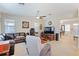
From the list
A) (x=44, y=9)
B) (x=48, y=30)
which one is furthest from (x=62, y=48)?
(x=44, y=9)

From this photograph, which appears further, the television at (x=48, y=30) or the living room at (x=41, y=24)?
the television at (x=48, y=30)

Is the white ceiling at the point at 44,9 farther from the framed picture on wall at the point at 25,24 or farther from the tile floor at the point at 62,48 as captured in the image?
the tile floor at the point at 62,48

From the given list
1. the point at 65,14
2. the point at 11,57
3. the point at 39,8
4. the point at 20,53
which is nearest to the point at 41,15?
the point at 39,8

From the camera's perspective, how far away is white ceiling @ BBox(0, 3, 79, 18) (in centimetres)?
238

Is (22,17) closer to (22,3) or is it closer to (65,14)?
(22,3)

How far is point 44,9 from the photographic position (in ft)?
8.02

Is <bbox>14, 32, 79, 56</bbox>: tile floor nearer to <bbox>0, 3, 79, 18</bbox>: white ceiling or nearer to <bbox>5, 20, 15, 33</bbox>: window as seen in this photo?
<bbox>5, 20, 15, 33</bbox>: window

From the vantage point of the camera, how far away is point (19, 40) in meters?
2.48

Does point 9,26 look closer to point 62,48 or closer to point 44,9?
point 44,9

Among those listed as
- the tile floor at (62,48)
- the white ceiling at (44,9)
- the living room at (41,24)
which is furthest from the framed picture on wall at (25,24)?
the tile floor at (62,48)

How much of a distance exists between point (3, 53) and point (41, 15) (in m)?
1.13

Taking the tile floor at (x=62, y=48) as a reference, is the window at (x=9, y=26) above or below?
above

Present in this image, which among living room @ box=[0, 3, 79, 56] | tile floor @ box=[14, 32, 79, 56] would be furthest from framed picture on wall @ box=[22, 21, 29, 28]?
tile floor @ box=[14, 32, 79, 56]

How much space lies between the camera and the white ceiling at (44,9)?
2.38m
